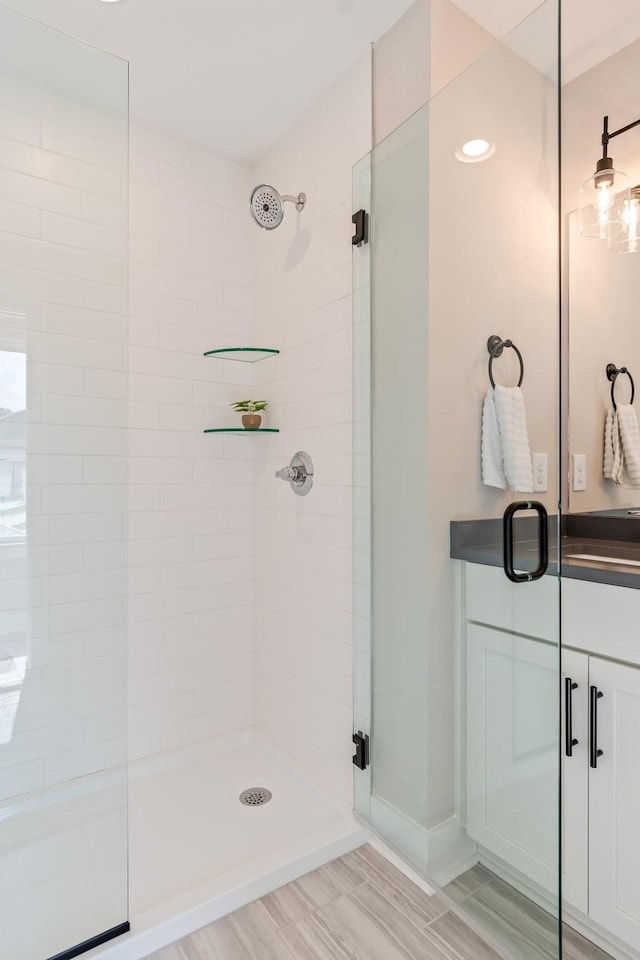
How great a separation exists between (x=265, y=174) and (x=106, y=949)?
274cm

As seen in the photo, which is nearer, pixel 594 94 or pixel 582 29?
pixel 582 29

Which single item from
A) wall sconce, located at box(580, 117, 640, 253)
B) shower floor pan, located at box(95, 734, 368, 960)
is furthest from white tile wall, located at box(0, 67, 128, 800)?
wall sconce, located at box(580, 117, 640, 253)

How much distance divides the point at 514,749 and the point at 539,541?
54 cm

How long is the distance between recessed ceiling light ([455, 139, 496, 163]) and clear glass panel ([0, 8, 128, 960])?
869 mm

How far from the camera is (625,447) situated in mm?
1756

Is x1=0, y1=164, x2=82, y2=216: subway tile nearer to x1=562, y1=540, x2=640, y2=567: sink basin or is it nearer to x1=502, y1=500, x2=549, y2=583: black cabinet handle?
x1=502, y1=500, x2=549, y2=583: black cabinet handle

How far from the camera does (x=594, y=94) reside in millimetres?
1844

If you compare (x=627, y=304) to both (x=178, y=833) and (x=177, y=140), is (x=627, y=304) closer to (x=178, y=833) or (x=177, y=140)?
(x=177, y=140)

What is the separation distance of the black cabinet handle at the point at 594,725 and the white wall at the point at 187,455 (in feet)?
5.15

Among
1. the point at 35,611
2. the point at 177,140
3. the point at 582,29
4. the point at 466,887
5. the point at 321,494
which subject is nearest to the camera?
the point at 35,611

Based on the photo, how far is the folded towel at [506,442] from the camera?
1.34 metres

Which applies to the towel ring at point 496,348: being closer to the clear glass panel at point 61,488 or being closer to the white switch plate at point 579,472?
the white switch plate at point 579,472

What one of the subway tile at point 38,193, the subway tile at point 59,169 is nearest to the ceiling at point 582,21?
the subway tile at point 59,169

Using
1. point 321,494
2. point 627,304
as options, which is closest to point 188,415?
point 321,494
